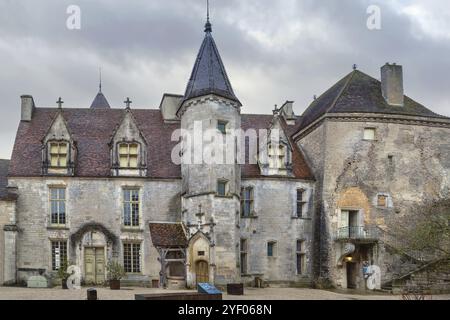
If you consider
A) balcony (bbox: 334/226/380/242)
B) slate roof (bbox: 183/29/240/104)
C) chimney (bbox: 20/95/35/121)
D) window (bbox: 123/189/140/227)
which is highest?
slate roof (bbox: 183/29/240/104)

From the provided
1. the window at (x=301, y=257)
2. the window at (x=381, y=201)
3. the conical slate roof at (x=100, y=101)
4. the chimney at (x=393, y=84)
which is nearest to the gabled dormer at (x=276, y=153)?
the window at (x=301, y=257)

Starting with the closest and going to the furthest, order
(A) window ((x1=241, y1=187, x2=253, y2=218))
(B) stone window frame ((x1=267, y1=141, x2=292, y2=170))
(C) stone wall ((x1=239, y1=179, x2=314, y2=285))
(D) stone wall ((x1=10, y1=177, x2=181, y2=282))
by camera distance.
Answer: (D) stone wall ((x1=10, y1=177, x2=181, y2=282)) < (C) stone wall ((x1=239, y1=179, x2=314, y2=285)) < (A) window ((x1=241, y1=187, x2=253, y2=218)) < (B) stone window frame ((x1=267, y1=141, x2=292, y2=170))

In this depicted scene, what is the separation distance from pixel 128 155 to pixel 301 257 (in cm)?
1193

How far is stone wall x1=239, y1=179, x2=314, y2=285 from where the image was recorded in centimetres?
3419

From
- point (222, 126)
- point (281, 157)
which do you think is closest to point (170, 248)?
point (222, 126)

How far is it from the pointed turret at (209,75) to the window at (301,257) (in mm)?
9411

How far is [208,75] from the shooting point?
33344mm

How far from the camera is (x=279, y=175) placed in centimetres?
3512

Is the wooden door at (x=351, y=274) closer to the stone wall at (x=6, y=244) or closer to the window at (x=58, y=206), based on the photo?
the window at (x=58, y=206)

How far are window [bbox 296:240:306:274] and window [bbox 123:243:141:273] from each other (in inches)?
369

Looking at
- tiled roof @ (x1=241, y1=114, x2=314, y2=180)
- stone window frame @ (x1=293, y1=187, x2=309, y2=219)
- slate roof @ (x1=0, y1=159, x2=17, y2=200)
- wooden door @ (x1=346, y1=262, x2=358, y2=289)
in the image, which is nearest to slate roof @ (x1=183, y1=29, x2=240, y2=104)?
tiled roof @ (x1=241, y1=114, x2=314, y2=180)

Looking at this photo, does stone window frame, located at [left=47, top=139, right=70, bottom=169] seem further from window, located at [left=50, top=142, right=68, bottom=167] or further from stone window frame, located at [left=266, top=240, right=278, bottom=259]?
stone window frame, located at [left=266, top=240, right=278, bottom=259]

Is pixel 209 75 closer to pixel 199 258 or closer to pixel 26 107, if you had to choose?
pixel 199 258
